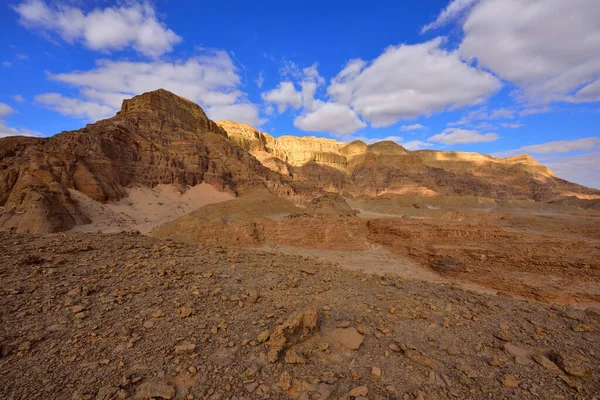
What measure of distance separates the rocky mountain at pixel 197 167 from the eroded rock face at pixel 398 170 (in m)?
0.29

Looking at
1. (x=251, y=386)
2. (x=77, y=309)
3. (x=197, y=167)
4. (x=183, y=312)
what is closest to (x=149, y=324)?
(x=183, y=312)

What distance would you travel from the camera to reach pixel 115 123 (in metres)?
37.1

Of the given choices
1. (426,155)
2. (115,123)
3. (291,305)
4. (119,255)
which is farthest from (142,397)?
(426,155)

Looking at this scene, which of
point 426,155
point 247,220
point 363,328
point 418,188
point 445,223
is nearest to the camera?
point 363,328

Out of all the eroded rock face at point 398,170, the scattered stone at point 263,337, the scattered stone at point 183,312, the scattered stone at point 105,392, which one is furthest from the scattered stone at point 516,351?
the eroded rock face at point 398,170

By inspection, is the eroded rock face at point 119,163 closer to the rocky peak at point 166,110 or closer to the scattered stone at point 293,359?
the rocky peak at point 166,110

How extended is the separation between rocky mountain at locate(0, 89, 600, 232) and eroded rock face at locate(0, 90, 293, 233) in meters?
0.10

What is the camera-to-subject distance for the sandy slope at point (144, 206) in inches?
923

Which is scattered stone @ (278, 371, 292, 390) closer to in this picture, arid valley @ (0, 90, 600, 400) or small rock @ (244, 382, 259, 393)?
arid valley @ (0, 90, 600, 400)

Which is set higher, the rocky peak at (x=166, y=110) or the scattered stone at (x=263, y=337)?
the rocky peak at (x=166, y=110)

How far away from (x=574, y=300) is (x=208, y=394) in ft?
38.3

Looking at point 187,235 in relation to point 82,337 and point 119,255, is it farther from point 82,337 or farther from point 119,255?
point 82,337

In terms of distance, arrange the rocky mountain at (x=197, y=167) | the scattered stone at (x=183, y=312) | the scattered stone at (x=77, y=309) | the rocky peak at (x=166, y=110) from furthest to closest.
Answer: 1. the rocky peak at (x=166, y=110)
2. the rocky mountain at (x=197, y=167)
3. the scattered stone at (x=183, y=312)
4. the scattered stone at (x=77, y=309)

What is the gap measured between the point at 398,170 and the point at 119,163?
66446 mm
